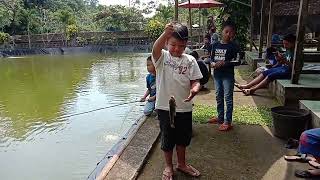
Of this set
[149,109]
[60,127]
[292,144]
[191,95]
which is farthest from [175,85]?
[60,127]

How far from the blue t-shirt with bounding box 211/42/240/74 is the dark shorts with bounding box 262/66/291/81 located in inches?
68.4

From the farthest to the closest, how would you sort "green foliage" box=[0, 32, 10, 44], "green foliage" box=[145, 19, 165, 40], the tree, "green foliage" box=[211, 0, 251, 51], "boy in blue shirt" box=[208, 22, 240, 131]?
the tree
"green foliage" box=[0, 32, 10, 44]
"green foliage" box=[145, 19, 165, 40]
"green foliage" box=[211, 0, 251, 51]
"boy in blue shirt" box=[208, 22, 240, 131]

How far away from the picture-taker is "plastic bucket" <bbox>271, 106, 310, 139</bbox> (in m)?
4.00

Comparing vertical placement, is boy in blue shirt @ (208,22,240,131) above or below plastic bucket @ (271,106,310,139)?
above

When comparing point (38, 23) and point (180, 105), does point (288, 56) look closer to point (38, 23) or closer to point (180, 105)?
point (180, 105)

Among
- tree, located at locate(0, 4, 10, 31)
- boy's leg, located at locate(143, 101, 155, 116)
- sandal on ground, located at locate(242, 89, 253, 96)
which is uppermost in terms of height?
tree, located at locate(0, 4, 10, 31)

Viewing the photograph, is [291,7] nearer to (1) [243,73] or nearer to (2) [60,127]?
(1) [243,73]

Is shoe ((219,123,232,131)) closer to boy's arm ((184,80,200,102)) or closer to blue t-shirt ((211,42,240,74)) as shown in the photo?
blue t-shirt ((211,42,240,74))

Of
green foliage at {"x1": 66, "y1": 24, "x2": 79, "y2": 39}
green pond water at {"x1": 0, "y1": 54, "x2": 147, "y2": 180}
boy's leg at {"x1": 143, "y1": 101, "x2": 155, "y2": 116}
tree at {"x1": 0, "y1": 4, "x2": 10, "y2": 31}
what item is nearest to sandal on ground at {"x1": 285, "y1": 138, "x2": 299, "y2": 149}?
boy's leg at {"x1": 143, "y1": 101, "x2": 155, "y2": 116}

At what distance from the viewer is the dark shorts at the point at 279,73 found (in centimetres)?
581

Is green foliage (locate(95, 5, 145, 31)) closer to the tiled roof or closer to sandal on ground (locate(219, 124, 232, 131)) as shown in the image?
the tiled roof

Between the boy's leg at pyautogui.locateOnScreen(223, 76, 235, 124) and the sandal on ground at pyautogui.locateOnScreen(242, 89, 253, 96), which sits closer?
the boy's leg at pyautogui.locateOnScreen(223, 76, 235, 124)

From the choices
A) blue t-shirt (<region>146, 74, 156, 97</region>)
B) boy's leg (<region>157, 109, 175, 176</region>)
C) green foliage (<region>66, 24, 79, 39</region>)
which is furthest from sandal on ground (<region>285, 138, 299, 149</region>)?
green foliage (<region>66, 24, 79, 39</region>)

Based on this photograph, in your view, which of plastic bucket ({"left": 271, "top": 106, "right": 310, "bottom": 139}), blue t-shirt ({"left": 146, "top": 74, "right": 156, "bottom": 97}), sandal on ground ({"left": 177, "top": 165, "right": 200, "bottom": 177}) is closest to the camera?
sandal on ground ({"left": 177, "top": 165, "right": 200, "bottom": 177})
